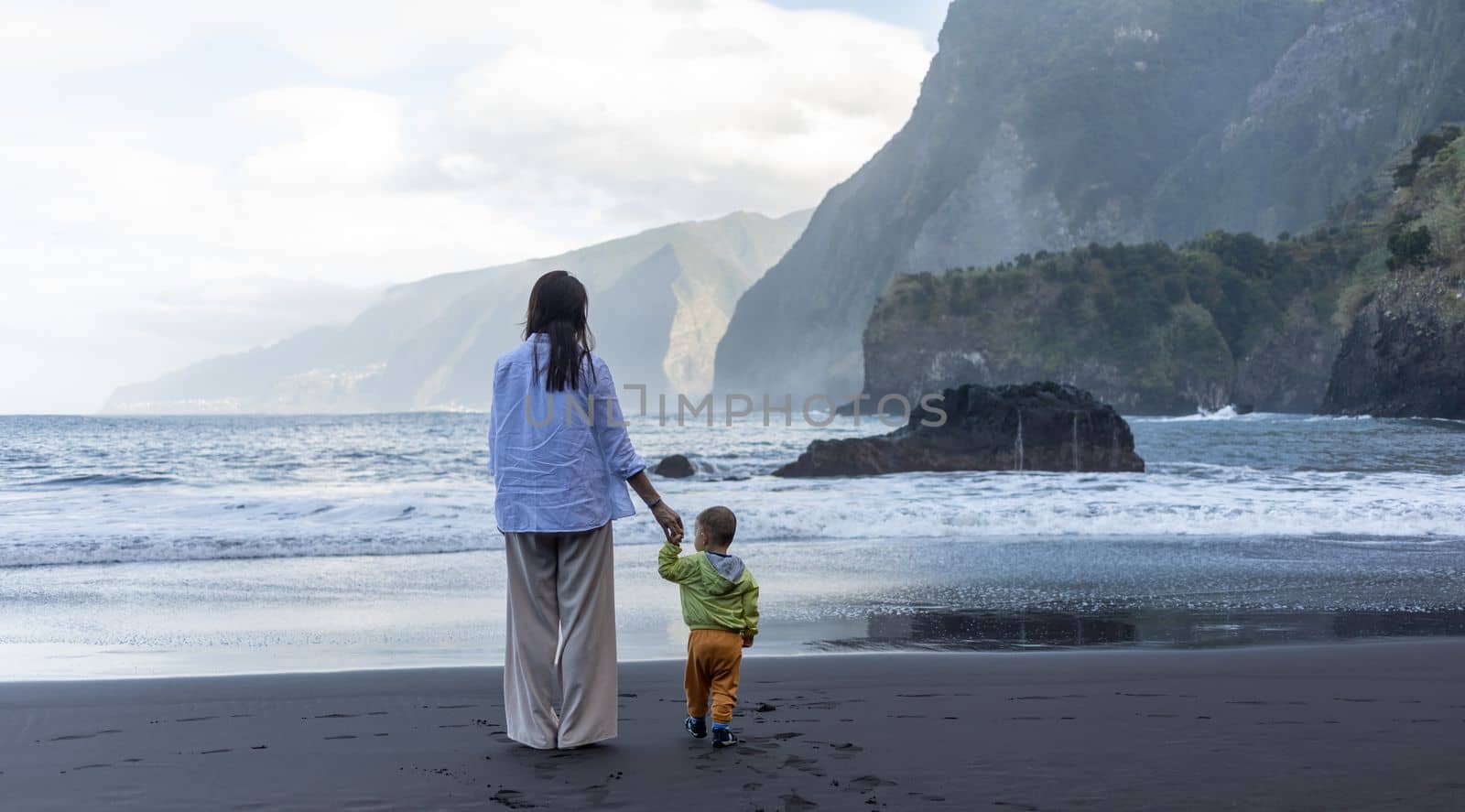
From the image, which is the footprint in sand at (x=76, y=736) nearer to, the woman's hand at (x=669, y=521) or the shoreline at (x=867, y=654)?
the shoreline at (x=867, y=654)

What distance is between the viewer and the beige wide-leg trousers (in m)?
3.92

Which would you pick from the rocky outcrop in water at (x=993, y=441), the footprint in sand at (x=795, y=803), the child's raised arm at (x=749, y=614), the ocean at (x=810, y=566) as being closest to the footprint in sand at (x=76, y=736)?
the ocean at (x=810, y=566)

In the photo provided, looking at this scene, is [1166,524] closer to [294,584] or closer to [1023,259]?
[294,584]

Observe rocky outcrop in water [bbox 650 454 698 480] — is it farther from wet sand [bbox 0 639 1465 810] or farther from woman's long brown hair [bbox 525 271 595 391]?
woman's long brown hair [bbox 525 271 595 391]

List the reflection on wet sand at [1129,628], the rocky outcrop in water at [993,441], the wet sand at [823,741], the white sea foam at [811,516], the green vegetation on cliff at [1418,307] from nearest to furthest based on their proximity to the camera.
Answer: the wet sand at [823,741] → the reflection on wet sand at [1129,628] → the white sea foam at [811,516] → the rocky outcrop in water at [993,441] → the green vegetation on cliff at [1418,307]

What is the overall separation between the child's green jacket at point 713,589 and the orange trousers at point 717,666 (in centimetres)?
4

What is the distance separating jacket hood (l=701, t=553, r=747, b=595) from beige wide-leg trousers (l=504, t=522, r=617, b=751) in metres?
0.35

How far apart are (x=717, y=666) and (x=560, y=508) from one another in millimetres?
812

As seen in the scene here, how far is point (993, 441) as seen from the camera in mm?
22391

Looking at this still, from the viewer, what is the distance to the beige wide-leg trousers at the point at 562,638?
12.9 ft

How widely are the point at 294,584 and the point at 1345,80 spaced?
14255cm

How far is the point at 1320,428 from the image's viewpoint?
41.2 metres

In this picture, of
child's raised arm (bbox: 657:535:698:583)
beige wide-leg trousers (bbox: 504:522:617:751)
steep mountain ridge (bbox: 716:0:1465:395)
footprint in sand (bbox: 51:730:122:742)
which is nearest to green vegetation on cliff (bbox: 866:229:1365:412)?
steep mountain ridge (bbox: 716:0:1465:395)

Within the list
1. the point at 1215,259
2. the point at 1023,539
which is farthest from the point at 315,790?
the point at 1215,259
